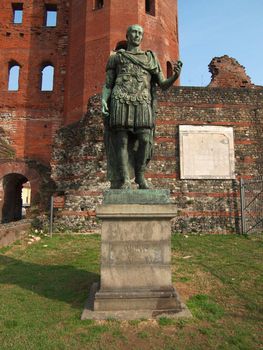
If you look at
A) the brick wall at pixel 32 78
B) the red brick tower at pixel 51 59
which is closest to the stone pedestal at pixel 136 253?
the red brick tower at pixel 51 59

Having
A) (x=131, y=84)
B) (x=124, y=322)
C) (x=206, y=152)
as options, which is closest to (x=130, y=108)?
(x=131, y=84)

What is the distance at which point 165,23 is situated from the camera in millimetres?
21609

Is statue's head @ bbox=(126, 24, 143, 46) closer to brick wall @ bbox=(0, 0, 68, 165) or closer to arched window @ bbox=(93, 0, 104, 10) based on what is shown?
arched window @ bbox=(93, 0, 104, 10)

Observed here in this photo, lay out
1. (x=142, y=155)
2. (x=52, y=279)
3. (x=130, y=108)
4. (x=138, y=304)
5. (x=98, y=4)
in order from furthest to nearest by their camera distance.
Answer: (x=98, y=4) < (x=52, y=279) < (x=142, y=155) < (x=130, y=108) < (x=138, y=304)

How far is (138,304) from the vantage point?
13.9ft

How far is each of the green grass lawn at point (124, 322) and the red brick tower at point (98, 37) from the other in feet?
42.1

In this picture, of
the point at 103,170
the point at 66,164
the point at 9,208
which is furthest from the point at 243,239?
the point at 9,208

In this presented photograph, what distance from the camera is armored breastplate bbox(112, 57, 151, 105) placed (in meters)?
4.70

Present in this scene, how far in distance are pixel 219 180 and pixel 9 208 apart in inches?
493

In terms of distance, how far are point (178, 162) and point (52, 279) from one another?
8699 millimetres

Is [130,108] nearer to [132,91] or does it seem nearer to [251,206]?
[132,91]

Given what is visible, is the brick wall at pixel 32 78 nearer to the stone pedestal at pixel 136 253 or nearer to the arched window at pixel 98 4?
the arched window at pixel 98 4

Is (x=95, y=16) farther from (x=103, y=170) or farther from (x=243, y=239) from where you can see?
(x=243, y=239)

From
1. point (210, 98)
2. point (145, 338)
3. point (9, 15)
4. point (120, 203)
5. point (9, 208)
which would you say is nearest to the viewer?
point (145, 338)
